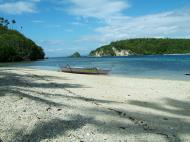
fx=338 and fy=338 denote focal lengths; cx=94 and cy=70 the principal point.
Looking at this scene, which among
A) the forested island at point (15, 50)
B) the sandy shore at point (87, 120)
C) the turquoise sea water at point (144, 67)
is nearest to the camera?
the sandy shore at point (87, 120)

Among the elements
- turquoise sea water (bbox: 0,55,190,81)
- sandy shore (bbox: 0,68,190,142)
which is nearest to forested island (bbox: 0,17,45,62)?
turquoise sea water (bbox: 0,55,190,81)

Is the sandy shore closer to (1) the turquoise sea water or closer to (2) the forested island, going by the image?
(1) the turquoise sea water

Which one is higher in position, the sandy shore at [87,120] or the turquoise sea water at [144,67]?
the sandy shore at [87,120]

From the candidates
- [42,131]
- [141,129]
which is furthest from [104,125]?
[42,131]

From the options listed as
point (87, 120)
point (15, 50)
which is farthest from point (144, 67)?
point (15, 50)

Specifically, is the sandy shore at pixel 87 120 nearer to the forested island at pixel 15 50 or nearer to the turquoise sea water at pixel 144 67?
the turquoise sea water at pixel 144 67

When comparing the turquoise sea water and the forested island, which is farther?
the forested island

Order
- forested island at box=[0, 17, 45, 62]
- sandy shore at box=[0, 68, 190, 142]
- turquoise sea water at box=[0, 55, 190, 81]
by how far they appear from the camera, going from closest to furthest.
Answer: sandy shore at box=[0, 68, 190, 142] → turquoise sea water at box=[0, 55, 190, 81] → forested island at box=[0, 17, 45, 62]

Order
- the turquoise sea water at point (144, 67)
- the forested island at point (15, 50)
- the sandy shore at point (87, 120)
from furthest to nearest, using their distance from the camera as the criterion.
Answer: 1. the forested island at point (15, 50)
2. the turquoise sea water at point (144, 67)
3. the sandy shore at point (87, 120)

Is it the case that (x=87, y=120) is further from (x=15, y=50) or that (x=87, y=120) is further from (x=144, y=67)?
(x=15, y=50)

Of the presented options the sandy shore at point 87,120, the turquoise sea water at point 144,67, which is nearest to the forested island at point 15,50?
the turquoise sea water at point 144,67

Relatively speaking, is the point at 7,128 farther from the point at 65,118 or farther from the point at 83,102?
the point at 83,102

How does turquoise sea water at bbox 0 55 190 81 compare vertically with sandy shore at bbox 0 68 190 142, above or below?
below

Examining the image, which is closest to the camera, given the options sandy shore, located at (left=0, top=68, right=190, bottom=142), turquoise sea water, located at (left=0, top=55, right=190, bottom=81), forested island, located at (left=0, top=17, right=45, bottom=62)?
sandy shore, located at (left=0, top=68, right=190, bottom=142)
